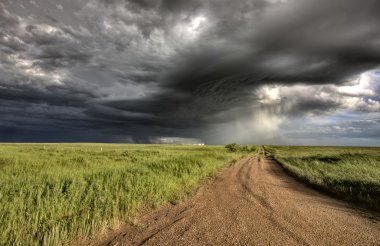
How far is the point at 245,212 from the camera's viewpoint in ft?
25.0

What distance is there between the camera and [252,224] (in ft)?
21.0

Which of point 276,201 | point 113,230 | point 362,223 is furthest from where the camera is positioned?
point 276,201

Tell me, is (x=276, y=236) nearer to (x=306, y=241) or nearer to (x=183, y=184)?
(x=306, y=241)

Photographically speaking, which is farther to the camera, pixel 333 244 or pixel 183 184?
pixel 183 184

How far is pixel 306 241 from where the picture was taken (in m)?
5.27

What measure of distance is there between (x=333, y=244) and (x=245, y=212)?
2814 millimetres

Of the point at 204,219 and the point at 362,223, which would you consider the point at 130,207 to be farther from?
the point at 362,223

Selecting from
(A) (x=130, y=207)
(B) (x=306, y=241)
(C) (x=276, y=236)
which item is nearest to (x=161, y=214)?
(A) (x=130, y=207)

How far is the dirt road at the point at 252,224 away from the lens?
5434 millimetres

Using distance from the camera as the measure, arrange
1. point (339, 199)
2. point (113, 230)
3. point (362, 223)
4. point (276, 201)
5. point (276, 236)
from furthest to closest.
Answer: point (339, 199) → point (276, 201) → point (362, 223) → point (113, 230) → point (276, 236)

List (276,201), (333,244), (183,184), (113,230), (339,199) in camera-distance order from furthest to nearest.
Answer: (183,184)
(339,199)
(276,201)
(113,230)
(333,244)

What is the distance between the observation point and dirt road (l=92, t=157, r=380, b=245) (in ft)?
17.8

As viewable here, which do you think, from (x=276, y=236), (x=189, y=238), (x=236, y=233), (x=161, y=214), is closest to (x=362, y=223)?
(x=276, y=236)

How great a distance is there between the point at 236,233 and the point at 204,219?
1380 mm
